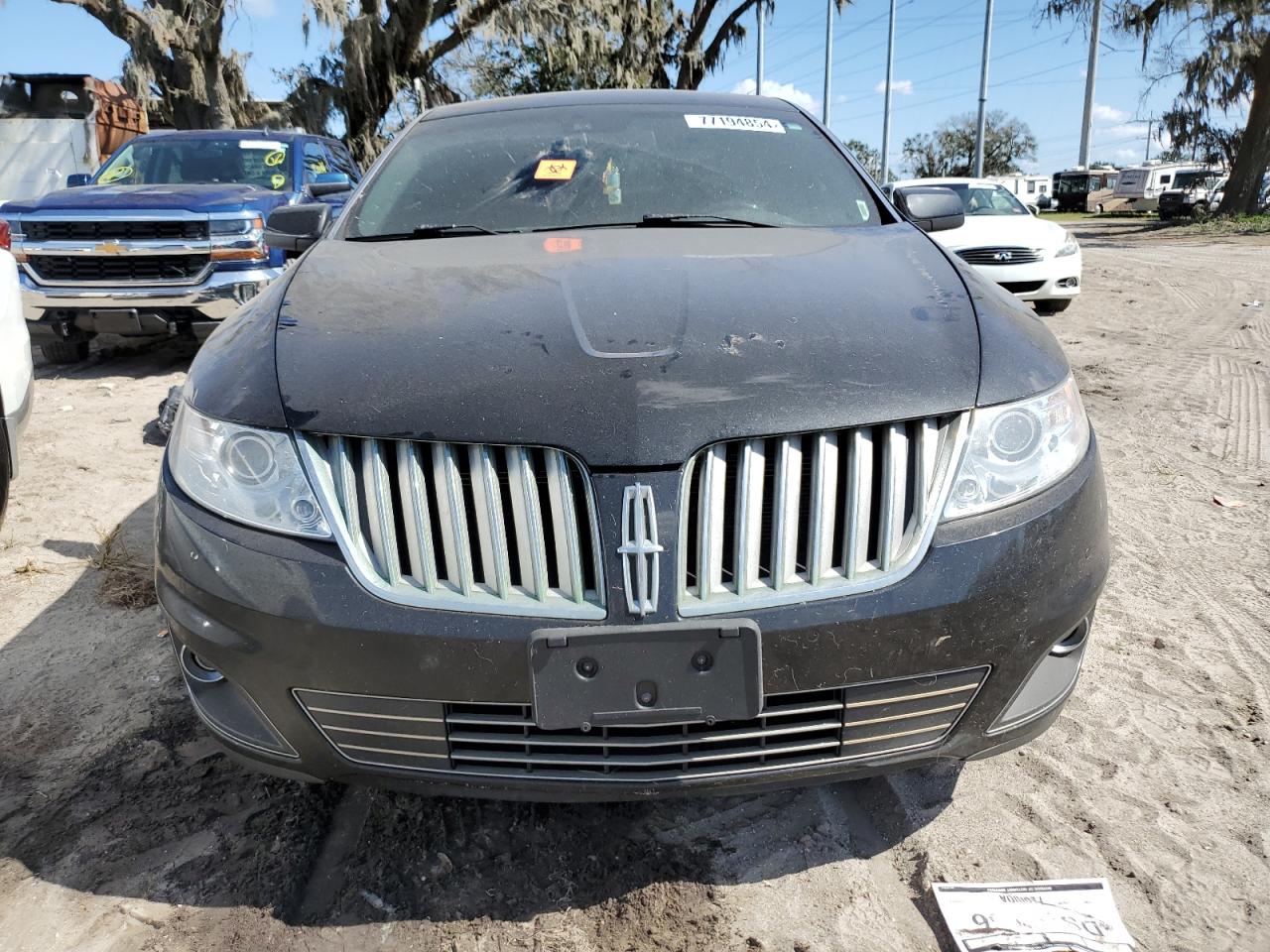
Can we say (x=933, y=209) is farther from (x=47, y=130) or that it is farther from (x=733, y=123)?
(x=47, y=130)

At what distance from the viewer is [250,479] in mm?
1713

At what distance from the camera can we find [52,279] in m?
6.63

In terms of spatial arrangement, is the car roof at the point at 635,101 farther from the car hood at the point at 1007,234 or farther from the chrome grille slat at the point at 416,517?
the car hood at the point at 1007,234

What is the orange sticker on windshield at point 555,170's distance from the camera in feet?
9.57

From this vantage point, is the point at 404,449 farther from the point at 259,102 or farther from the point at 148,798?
the point at 259,102

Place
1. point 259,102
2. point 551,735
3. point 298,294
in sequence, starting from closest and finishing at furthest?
point 551,735 < point 298,294 < point 259,102

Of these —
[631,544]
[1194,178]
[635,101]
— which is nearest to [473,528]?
[631,544]

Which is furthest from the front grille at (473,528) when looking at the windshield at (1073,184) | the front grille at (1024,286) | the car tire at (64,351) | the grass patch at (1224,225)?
the windshield at (1073,184)

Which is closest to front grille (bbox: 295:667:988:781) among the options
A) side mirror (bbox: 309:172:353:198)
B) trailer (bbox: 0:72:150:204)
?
side mirror (bbox: 309:172:353:198)

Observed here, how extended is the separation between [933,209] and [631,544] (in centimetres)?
202

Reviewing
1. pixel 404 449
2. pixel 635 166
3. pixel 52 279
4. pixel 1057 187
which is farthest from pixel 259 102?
pixel 1057 187

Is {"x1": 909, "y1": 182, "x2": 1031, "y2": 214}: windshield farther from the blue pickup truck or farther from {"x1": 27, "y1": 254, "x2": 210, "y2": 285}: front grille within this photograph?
{"x1": 27, "y1": 254, "x2": 210, "y2": 285}: front grille

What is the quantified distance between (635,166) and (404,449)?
1651 mm

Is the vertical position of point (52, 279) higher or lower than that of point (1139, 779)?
higher
